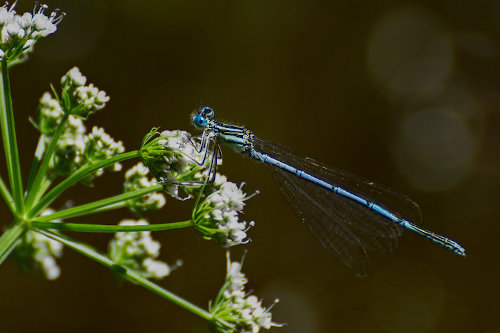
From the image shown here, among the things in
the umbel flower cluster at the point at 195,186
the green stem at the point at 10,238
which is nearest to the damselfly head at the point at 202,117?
the umbel flower cluster at the point at 195,186

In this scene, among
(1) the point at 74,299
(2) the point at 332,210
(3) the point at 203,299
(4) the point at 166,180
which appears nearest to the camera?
(4) the point at 166,180

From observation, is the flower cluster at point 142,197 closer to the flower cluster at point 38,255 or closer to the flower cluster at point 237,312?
the flower cluster at point 237,312

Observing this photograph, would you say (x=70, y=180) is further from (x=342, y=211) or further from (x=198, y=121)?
(x=342, y=211)

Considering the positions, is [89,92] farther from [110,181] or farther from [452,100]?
[452,100]

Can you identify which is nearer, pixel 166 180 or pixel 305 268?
pixel 166 180

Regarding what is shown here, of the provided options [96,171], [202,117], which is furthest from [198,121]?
[96,171]

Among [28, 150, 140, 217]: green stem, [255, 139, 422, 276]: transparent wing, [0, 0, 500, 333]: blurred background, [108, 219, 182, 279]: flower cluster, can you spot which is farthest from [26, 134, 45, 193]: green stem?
[0, 0, 500, 333]: blurred background

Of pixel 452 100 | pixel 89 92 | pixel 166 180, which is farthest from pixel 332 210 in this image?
pixel 452 100
